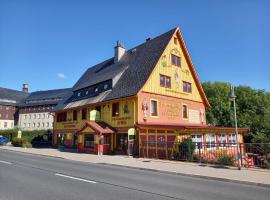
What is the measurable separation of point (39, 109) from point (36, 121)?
3.68 metres

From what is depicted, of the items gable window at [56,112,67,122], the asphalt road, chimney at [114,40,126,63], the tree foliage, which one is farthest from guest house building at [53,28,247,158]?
the asphalt road

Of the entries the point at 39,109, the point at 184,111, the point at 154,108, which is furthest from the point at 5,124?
the point at 154,108

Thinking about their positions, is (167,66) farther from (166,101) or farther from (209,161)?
(209,161)

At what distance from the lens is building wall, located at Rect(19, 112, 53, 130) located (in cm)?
7375

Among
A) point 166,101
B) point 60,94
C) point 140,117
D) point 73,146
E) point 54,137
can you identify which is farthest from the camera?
point 60,94

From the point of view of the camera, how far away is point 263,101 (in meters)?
45.2

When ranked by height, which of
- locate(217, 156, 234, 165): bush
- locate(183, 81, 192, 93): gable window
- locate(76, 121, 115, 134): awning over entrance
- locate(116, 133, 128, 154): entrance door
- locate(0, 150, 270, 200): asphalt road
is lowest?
locate(0, 150, 270, 200): asphalt road

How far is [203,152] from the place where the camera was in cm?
1748

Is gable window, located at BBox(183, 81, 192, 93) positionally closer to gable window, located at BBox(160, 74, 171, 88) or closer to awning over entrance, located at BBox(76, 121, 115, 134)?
gable window, located at BBox(160, 74, 171, 88)

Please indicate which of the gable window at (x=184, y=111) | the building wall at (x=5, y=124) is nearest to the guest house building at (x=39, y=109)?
the building wall at (x=5, y=124)

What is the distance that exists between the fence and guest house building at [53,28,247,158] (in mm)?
119

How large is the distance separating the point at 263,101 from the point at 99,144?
34.1 meters

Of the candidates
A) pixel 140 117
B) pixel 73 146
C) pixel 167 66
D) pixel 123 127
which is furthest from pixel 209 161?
pixel 73 146

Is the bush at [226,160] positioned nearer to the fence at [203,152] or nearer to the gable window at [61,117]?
the fence at [203,152]
